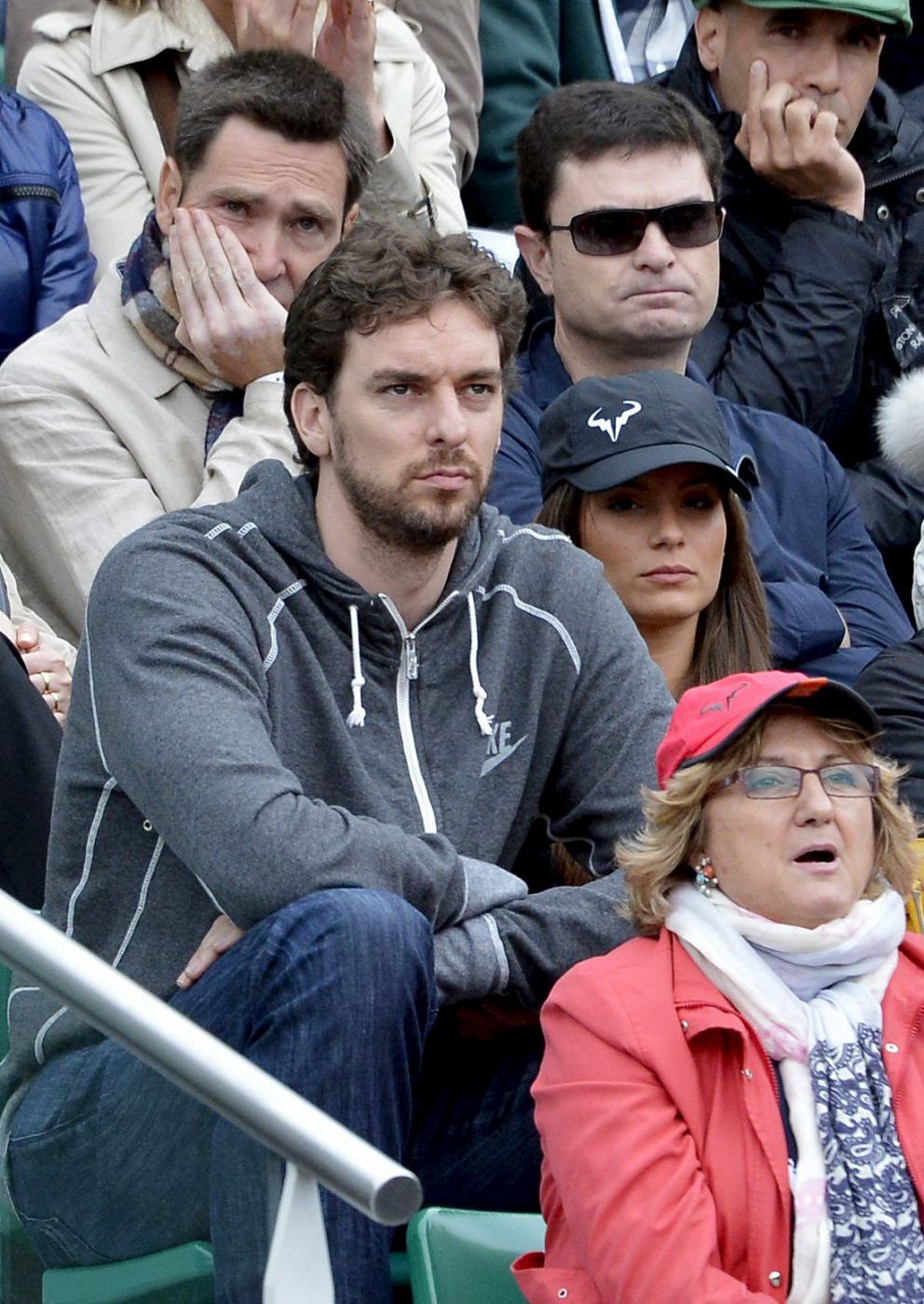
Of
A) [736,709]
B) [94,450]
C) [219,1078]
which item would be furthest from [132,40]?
[219,1078]

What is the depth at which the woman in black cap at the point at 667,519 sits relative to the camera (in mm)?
3584

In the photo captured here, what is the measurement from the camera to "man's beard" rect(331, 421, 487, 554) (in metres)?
2.98

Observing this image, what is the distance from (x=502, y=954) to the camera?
269 cm

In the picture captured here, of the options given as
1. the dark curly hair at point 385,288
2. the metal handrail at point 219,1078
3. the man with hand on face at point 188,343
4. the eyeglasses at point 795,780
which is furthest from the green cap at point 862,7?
the metal handrail at point 219,1078

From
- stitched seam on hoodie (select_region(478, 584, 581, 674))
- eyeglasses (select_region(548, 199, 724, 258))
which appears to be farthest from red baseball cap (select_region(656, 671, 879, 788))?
eyeglasses (select_region(548, 199, 724, 258))

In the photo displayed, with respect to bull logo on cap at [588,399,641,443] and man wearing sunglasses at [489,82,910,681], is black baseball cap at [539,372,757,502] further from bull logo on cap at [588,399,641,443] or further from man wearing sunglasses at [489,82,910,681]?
man wearing sunglasses at [489,82,910,681]

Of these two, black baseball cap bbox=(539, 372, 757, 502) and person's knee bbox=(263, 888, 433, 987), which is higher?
black baseball cap bbox=(539, 372, 757, 502)

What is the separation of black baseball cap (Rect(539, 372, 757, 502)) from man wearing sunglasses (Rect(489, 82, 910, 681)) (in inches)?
14.0

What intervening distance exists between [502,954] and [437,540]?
62 cm

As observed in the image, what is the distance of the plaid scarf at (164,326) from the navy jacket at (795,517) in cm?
53

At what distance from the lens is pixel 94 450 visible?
379 centimetres

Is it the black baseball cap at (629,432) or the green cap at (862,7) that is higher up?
the green cap at (862,7)

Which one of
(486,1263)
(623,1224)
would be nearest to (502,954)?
(486,1263)

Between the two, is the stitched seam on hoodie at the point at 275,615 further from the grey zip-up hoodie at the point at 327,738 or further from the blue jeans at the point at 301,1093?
the blue jeans at the point at 301,1093
